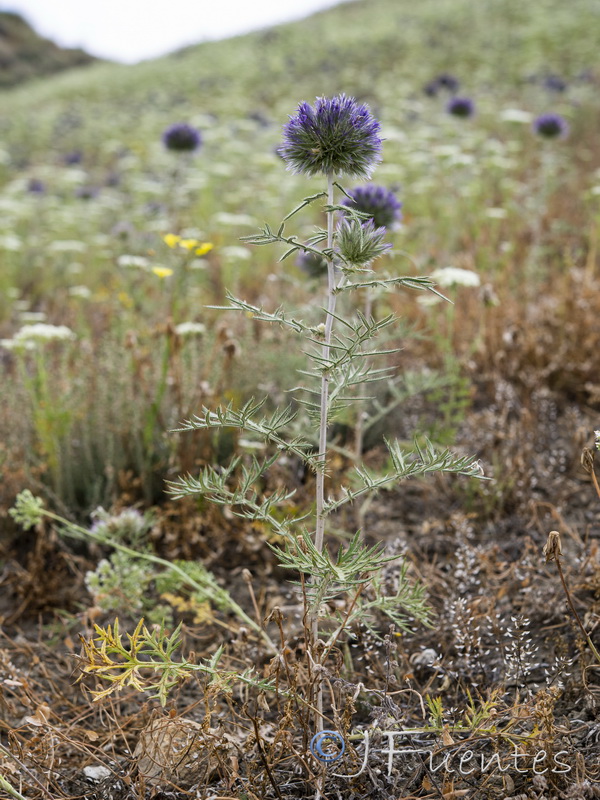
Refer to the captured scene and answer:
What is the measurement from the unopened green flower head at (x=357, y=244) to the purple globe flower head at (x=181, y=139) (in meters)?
3.52

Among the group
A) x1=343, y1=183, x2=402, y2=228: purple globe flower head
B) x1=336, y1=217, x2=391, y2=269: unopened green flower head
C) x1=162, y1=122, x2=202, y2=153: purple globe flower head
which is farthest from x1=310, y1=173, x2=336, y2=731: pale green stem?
x1=162, y1=122, x2=202, y2=153: purple globe flower head

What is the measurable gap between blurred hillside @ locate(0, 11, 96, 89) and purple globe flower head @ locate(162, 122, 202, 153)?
1004 inches

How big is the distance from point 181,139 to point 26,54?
94.4 feet

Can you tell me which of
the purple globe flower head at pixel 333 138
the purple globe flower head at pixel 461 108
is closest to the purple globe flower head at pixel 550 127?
the purple globe flower head at pixel 461 108

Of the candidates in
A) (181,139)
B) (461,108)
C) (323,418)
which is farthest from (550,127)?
(323,418)

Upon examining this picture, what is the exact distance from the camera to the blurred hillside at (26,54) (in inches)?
1033

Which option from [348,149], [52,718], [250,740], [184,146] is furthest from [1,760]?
[184,146]

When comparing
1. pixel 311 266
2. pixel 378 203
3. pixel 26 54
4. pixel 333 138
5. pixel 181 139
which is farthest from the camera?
pixel 26 54

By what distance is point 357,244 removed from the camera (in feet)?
3.92

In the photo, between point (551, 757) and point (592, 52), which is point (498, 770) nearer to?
point (551, 757)

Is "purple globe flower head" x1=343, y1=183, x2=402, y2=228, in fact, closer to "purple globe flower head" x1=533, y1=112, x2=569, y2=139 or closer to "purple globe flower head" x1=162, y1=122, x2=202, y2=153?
"purple globe flower head" x1=162, y1=122, x2=202, y2=153

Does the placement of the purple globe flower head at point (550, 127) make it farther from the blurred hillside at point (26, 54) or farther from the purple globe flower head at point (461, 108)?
the blurred hillside at point (26, 54)

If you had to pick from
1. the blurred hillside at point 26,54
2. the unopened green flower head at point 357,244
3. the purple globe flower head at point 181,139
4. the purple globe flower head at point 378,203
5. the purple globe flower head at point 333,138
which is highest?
the blurred hillside at point 26,54

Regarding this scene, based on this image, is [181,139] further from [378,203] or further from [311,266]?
[378,203]
